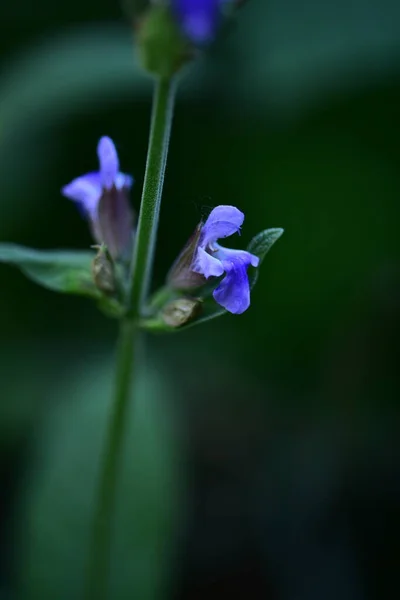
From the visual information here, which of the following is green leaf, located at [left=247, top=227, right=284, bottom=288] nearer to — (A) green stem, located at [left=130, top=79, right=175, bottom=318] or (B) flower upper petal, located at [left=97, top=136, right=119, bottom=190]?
(A) green stem, located at [left=130, top=79, right=175, bottom=318]

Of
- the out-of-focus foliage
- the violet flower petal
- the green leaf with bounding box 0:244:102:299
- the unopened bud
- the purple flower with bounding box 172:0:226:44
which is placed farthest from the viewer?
the out-of-focus foliage

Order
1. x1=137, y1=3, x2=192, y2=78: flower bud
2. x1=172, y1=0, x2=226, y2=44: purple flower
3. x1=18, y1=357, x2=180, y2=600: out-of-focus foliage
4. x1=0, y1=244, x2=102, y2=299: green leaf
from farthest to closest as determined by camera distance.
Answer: x1=18, y1=357, x2=180, y2=600: out-of-focus foliage < x1=0, y1=244, x2=102, y2=299: green leaf < x1=137, y1=3, x2=192, y2=78: flower bud < x1=172, y1=0, x2=226, y2=44: purple flower

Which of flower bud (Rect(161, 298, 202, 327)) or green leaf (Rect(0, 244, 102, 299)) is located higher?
green leaf (Rect(0, 244, 102, 299))

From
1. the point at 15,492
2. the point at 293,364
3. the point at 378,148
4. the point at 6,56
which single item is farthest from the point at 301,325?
the point at 6,56

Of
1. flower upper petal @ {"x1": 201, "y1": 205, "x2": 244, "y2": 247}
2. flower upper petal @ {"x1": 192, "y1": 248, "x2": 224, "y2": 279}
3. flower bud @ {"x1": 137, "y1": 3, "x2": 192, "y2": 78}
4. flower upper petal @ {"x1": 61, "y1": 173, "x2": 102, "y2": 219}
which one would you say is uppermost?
flower bud @ {"x1": 137, "y1": 3, "x2": 192, "y2": 78}

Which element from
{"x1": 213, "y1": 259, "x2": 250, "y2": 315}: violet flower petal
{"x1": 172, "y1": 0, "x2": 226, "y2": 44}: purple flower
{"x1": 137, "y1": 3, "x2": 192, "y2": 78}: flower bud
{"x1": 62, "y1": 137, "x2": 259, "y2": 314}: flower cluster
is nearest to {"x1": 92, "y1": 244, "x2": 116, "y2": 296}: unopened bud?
{"x1": 62, "y1": 137, "x2": 259, "y2": 314}: flower cluster

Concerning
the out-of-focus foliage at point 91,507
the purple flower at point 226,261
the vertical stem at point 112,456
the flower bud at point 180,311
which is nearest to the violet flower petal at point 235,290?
the purple flower at point 226,261

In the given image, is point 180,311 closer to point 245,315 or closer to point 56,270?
point 56,270

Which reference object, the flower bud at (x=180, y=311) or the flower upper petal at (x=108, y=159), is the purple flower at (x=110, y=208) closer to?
the flower upper petal at (x=108, y=159)
